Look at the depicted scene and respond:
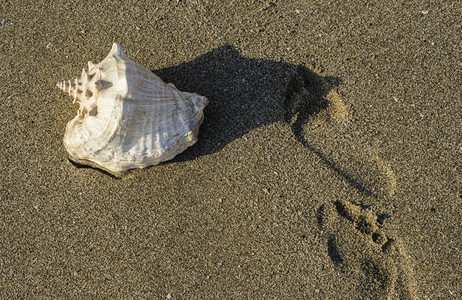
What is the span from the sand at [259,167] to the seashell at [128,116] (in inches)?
8.5

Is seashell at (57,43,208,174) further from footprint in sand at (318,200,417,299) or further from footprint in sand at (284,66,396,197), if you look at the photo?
footprint in sand at (318,200,417,299)

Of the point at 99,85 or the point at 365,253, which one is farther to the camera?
the point at 365,253

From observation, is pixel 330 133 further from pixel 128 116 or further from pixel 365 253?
pixel 128 116

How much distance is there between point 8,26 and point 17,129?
0.83 metres

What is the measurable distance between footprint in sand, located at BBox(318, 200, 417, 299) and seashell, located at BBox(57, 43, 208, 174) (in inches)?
45.1

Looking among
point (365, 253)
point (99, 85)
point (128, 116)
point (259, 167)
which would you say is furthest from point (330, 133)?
point (99, 85)

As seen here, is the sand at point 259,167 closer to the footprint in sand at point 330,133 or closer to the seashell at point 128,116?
the footprint in sand at point 330,133

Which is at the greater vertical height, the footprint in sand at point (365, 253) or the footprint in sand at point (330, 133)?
the footprint in sand at point (330, 133)

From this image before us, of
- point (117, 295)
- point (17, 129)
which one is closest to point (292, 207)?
point (117, 295)

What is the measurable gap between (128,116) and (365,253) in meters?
1.85

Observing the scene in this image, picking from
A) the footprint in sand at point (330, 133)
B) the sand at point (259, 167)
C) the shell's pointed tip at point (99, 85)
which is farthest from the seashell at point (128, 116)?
the footprint in sand at point (330, 133)

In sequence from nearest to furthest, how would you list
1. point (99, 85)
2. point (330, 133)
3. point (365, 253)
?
point (99, 85) → point (365, 253) → point (330, 133)

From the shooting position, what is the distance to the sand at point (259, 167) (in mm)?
2506

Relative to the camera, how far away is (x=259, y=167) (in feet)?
8.52
